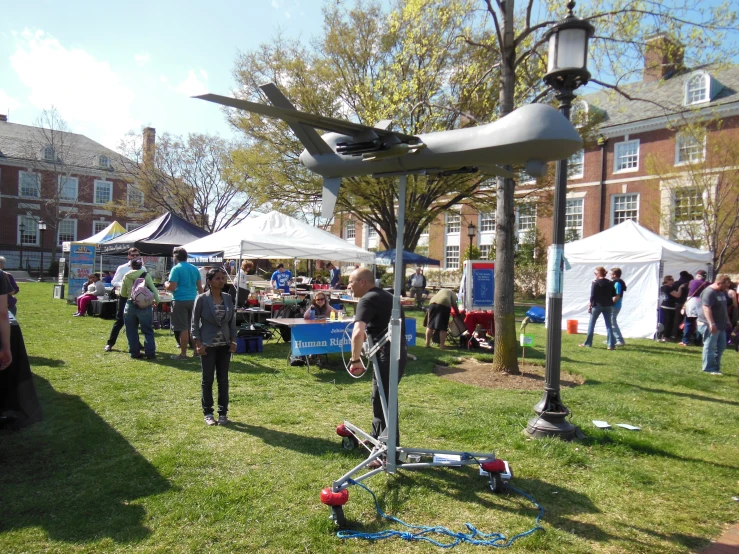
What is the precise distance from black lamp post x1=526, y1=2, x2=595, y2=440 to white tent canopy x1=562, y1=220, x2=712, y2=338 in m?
8.27

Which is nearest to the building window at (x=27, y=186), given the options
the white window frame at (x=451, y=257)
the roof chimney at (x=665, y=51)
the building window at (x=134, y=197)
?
the building window at (x=134, y=197)

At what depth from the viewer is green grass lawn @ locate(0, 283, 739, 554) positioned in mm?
3408

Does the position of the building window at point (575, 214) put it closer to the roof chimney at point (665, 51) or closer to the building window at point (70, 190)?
the roof chimney at point (665, 51)

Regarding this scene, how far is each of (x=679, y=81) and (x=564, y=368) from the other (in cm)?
2957

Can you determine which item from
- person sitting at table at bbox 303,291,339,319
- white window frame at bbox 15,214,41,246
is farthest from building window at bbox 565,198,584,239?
white window frame at bbox 15,214,41,246

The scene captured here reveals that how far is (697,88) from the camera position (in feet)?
95.5

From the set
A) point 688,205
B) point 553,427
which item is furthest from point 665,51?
point 688,205

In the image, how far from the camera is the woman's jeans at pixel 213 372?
5.68 metres

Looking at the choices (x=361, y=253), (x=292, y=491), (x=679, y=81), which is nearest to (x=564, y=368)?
(x=361, y=253)

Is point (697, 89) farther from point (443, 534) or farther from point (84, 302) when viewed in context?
point (443, 534)

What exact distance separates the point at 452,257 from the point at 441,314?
2935 centimetres

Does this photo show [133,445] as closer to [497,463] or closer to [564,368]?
[497,463]

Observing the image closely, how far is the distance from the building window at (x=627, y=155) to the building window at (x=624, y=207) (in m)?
1.73

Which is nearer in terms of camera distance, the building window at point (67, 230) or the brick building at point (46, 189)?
the brick building at point (46, 189)
